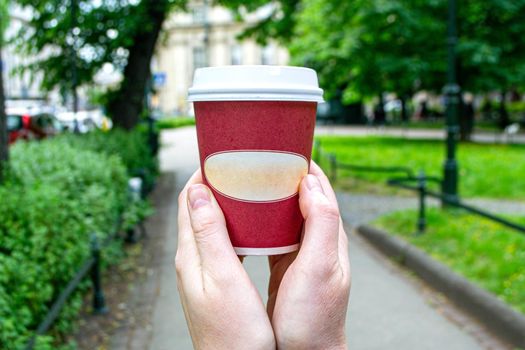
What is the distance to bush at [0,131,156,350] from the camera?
11.1 feet

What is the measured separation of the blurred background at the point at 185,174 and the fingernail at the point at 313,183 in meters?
2.27

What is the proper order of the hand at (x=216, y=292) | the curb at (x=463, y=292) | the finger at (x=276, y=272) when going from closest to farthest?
the hand at (x=216, y=292) → the finger at (x=276, y=272) → the curb at (x=463, y=292)

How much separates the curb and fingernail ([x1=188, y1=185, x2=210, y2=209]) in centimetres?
409

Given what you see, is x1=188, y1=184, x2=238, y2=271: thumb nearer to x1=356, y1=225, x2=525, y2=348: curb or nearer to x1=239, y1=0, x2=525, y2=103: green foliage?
x1=356, y1=225, x2=525, y2=348: curb

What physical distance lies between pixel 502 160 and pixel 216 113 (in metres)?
14.8

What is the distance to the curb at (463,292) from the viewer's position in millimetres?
4834

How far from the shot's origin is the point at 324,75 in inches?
813

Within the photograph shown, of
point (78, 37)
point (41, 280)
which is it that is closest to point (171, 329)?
point (41, 280)

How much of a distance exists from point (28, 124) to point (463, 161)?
1260 cm

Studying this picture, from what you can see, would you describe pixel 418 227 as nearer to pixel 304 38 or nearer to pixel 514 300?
pixel 514 300

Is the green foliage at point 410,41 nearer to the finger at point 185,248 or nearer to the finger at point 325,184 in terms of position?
the finger at point 325,184

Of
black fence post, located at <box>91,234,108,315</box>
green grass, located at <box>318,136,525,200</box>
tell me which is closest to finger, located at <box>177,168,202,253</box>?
black fence post, located at <box>91,234,108,315</box>

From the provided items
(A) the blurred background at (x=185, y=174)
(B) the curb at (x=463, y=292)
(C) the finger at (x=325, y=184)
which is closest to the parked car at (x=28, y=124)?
(A) the blurred background at (x=185, y=174)

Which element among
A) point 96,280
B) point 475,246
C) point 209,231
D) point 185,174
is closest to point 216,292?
point 209,231
